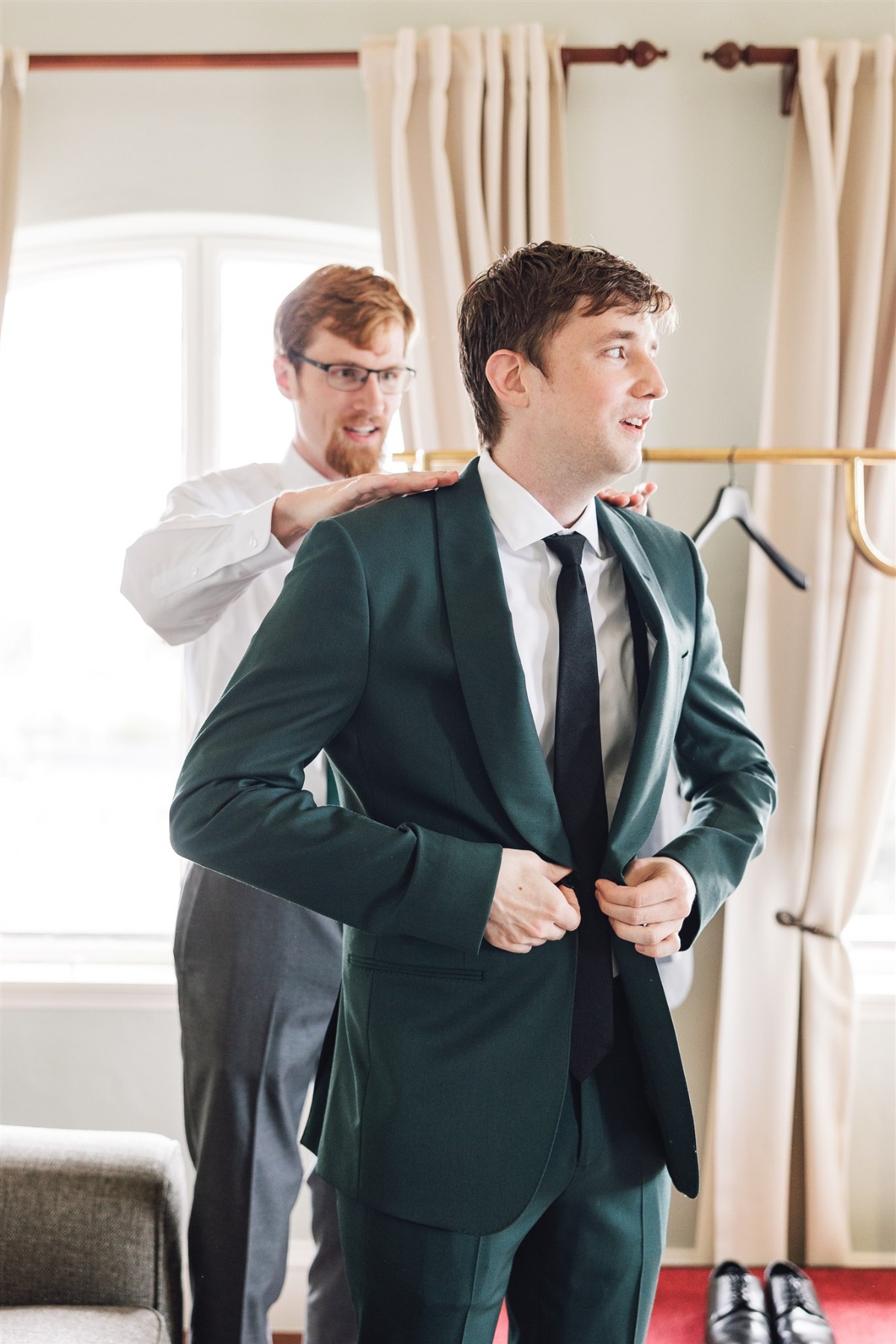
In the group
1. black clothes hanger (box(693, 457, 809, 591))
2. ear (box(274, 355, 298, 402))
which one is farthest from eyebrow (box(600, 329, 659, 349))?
black clothes hanger (box(693, 457, 809, 591))

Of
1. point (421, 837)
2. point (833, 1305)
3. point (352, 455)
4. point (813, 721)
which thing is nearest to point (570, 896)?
point (421, 837)

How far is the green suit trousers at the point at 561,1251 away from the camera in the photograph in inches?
42.6

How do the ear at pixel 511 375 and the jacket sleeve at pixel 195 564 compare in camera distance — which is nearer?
the ear at pixel 511 375

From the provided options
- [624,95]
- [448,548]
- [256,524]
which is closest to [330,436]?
[256,524]

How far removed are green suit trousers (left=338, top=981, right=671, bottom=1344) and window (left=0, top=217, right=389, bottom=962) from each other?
1867 mm

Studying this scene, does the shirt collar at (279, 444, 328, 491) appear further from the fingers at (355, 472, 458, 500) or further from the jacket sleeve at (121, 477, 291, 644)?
the fingers at (355, 472, 458, 500)

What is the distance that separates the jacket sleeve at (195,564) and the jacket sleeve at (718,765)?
610 millimetres

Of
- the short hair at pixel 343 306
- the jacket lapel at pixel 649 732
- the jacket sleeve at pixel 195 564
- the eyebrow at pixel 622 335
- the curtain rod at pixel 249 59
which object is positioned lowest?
the jacket lapel at pixel 649 732

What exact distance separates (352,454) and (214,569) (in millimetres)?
378

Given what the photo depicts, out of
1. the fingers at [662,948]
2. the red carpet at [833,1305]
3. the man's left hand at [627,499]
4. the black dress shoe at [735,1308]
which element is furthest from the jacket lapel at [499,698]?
the red carpet at [833,1305]

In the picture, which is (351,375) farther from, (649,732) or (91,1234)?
(91,1234)

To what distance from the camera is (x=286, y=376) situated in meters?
1.84

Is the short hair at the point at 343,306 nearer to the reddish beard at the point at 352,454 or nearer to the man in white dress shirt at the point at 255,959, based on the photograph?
the man in white dress shirt at the point at 255,959

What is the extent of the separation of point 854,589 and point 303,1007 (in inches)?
61.6
